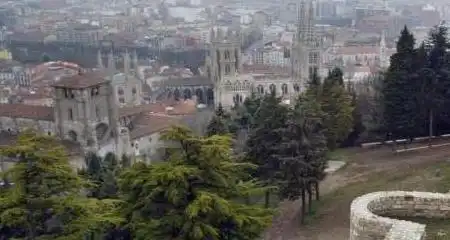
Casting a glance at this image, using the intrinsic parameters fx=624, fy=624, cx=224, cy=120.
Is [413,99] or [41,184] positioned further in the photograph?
[413,99]

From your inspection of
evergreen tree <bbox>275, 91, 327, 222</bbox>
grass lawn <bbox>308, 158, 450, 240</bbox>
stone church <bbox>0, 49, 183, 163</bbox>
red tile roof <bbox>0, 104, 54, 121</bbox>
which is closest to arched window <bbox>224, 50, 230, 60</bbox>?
stone church <bbox>0, 49, 183, 163</bbox>

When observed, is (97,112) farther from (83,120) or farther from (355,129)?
(355,129)

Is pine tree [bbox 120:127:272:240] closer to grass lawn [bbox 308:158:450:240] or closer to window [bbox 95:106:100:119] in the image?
grass lawn [bbox 308:158:450:240]

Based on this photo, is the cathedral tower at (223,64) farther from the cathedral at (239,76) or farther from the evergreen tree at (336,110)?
the evergreen tree at (336,110)

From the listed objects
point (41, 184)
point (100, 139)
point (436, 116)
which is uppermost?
point (41, 184)

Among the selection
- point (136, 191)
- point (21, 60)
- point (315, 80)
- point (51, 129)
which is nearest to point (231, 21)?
point (21, 60)

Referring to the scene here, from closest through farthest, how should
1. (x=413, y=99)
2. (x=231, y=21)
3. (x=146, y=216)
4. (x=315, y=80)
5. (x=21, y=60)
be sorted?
(x=146, y=216) → (x=413, y=99) → (x=315, y=80) → (x=21, y=60) → (x=231, y=21)

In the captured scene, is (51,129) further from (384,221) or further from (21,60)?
(21,60)

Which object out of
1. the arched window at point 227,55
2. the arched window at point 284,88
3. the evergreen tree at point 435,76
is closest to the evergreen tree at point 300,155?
the evergreen tree at point 435,76
